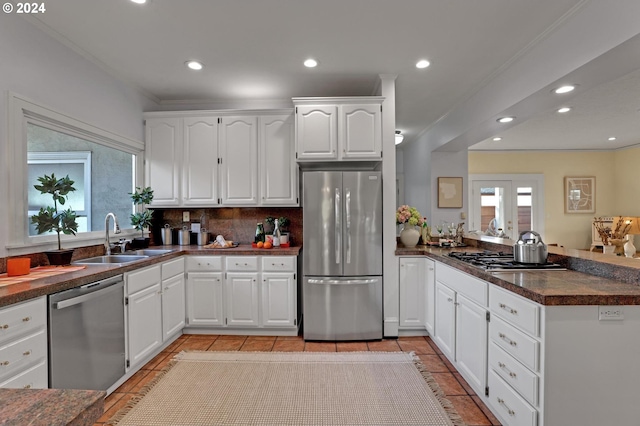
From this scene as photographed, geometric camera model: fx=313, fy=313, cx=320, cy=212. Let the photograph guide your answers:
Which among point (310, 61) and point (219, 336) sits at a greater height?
point (310, 61)

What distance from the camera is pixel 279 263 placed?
10.7 ft

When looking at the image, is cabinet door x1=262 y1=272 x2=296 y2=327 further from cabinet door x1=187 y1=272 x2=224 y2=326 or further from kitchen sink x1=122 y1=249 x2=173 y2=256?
kitchen sink x1=122 y1=249 x2=173 y2=256

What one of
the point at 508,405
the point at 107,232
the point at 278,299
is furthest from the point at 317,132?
the point at 508,405

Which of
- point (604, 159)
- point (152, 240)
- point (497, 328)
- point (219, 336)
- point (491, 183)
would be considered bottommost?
point (219, 336)

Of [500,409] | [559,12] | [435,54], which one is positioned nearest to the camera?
[500,409]

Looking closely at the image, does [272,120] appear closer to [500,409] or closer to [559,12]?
[559,12]

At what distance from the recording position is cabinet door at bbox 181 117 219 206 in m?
3.62

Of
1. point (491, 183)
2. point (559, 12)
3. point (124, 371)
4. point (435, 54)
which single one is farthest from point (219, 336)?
point (491, 183)

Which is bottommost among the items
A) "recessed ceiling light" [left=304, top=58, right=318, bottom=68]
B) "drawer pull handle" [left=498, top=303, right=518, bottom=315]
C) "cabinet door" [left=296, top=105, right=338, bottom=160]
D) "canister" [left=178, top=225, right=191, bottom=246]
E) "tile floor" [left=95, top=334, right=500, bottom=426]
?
"tile floor" [left=95, top=334, right=500, bottom=426]

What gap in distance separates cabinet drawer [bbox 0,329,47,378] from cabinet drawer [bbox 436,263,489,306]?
8.53 ft

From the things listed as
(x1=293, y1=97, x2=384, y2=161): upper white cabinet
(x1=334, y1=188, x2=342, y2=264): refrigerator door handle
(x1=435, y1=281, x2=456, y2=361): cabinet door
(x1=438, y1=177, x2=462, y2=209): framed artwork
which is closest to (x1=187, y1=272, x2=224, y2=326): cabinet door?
(x1=334, y1=188, x2=342, y2=264): refrigerator door handle

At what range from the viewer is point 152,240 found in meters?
3.85

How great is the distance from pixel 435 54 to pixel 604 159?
707 centimetres

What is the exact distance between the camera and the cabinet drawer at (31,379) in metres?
1.52
